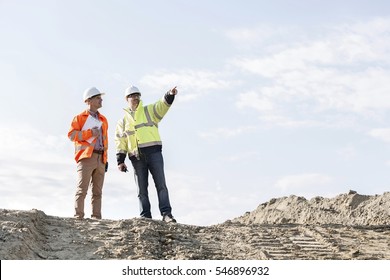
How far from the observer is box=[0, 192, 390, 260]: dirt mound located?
9.01 metres

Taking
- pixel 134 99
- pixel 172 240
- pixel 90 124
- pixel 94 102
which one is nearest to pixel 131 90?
pixel 134 99

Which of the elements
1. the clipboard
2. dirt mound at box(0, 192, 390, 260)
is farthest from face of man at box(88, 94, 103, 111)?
dirt mound at box(0, 192, 390, 260)

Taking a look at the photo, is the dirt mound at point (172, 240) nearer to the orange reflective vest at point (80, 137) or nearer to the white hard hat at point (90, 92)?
the orange reflective vest at point (80, 137)

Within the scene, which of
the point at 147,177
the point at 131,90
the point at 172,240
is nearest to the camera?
the point at 172,240

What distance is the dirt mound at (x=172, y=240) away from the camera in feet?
29.6

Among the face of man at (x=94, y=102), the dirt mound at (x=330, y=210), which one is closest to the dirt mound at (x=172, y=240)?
the face of man at (x=94, y=102)

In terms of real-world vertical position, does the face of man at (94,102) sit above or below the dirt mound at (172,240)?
above

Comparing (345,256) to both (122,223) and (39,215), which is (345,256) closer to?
(122,223)

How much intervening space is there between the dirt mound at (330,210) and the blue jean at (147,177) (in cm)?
636

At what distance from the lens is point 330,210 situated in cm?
1725

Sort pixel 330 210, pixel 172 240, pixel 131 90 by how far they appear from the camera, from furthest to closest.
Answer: pixel 330 210 < pixel 131 90 < pixel 172 240

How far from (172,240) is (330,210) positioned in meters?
8.40

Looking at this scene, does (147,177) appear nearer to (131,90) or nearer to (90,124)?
(90,124)
